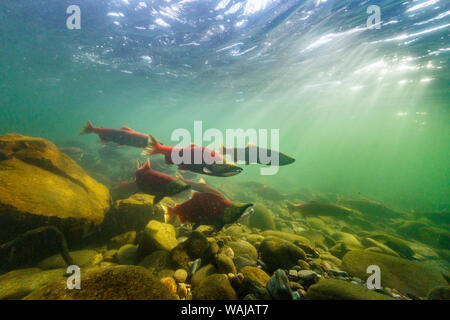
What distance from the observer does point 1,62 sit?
21594 mm

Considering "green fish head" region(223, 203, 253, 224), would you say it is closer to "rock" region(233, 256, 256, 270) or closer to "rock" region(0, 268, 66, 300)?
"rock" region(233, 256, 256, 270)

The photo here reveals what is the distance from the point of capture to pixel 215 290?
197cm

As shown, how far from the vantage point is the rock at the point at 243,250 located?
111 inches

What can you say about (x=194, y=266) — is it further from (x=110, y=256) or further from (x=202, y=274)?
(x=110, y=256)

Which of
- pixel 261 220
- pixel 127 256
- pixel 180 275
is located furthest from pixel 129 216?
pixel 261 220

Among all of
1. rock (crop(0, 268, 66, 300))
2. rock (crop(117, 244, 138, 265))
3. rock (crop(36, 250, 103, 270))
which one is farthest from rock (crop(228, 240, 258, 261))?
rock (crop(0, 268, 66, 300))

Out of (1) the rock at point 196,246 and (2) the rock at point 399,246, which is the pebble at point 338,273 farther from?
(2) the rock at point 399,246

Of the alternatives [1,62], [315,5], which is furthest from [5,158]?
[1,62]

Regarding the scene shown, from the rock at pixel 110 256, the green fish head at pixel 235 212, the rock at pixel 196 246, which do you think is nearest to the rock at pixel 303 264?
the green fish head at pixel 235 212

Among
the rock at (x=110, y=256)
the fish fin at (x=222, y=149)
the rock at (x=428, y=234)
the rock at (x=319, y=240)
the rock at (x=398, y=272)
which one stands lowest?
the rock at (x=428, y=234)

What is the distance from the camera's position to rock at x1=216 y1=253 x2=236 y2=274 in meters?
2.40

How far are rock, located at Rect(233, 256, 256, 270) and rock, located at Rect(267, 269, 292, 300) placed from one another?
540mm

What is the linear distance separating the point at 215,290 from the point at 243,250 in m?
1.02

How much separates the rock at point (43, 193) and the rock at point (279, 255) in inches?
130
